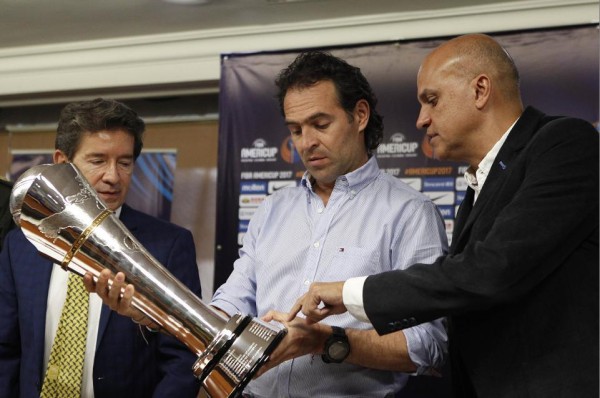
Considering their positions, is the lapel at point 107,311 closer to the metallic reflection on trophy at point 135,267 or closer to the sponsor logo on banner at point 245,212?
the metallic reflection on trophy at point 135,267

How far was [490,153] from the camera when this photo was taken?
196cm

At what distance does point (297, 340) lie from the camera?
1.99 m

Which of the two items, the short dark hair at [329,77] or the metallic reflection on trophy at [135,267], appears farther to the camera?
the short dark hair at [329,77]

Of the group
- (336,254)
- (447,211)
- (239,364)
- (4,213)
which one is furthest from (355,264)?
(447,211)

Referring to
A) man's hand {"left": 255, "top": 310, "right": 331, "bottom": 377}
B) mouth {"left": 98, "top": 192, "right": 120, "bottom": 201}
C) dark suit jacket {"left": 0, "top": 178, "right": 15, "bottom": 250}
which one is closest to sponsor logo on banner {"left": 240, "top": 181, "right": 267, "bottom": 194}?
dark suit jacket {"left": 0, "top": 178, "right": 15, "bottom": 250}

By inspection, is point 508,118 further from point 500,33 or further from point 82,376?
point 500,33

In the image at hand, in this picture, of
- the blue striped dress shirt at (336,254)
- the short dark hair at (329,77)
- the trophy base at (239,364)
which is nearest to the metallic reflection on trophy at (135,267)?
the trophy base at (239,364)

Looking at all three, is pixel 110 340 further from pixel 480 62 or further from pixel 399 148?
pixel 399 148

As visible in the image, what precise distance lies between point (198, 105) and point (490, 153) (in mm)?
3450

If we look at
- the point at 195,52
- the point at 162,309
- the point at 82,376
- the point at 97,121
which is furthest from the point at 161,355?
the point at 195,52

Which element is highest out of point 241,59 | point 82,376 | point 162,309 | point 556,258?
point 241,59

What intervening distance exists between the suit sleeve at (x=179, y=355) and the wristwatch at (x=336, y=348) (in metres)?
0.54

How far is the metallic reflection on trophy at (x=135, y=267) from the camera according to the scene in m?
1.86

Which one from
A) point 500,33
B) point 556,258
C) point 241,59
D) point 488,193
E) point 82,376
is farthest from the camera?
point 241,59
